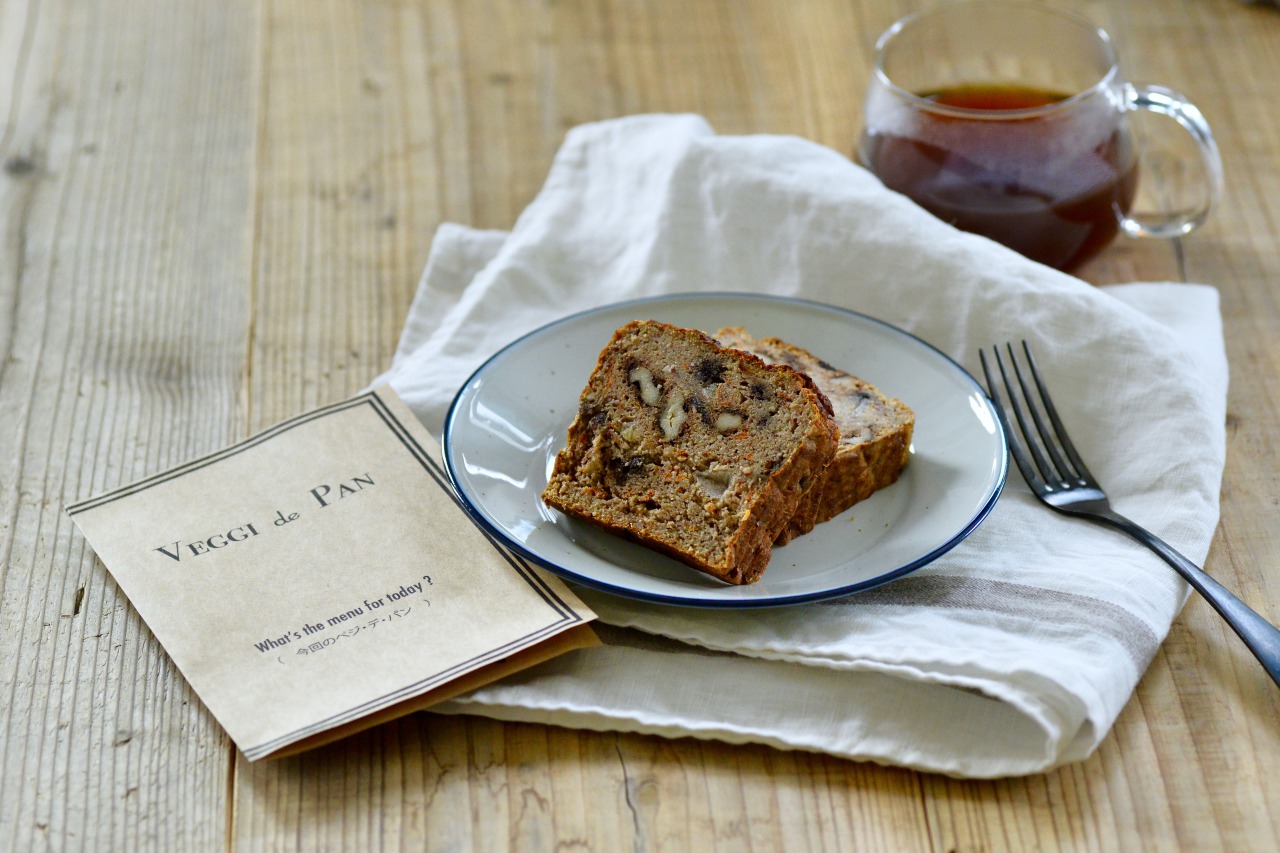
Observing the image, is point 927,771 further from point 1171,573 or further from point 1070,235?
point 1070,235

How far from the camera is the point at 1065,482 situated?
1742mm

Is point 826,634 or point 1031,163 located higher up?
point 1031,163

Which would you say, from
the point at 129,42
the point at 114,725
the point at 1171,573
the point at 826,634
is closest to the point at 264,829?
the point at 114,725

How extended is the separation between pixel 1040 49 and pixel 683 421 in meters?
1.16

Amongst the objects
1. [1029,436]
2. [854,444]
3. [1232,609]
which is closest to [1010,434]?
[1029,436]

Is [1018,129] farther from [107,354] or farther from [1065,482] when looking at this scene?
[107,354]

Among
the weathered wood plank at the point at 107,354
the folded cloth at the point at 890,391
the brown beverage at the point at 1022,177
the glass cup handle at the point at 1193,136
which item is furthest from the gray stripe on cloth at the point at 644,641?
the glass cup handle at the point at 1193,136

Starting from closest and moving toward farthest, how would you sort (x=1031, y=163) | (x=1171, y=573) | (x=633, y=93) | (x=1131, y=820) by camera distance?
(x=1131, y=820)
(x=1171, y=573)
(x=1031, y=163)
(x=633, y=93)

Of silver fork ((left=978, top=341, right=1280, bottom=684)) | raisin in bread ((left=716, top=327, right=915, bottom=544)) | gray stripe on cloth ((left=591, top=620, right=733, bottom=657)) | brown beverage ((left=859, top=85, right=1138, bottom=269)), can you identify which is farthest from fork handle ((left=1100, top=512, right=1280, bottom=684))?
brown beverage ((left=859, top=85, right=1138, bottom=269))

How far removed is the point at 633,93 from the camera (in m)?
2.72

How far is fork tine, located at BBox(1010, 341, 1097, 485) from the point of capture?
5.76 ft

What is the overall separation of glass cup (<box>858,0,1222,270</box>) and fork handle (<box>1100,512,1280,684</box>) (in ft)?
2.20

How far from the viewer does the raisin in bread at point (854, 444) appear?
1620 mm

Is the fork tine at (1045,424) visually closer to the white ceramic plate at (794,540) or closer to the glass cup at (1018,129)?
the white ceramic plate at (794,540)
